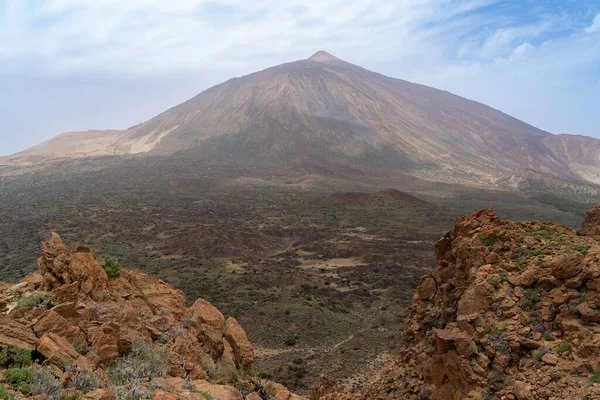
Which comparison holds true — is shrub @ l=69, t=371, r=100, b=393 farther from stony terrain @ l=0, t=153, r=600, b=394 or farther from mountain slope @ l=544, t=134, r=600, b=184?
mountain slope @ l=544, t=134, r=600, b=184

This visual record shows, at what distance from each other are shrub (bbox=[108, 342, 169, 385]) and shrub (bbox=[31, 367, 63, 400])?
3.41ft

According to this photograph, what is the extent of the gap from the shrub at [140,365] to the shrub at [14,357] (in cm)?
116

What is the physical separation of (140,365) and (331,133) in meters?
121

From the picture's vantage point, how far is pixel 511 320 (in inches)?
279

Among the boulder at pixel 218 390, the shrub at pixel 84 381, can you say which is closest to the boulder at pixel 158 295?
the boulder at pixel 218 390

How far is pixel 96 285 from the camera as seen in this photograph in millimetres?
8188

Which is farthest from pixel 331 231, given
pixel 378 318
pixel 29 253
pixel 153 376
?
pixel 153 376

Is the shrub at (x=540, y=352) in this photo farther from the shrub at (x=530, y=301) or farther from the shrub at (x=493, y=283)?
the shrub at (x=493, y=283)

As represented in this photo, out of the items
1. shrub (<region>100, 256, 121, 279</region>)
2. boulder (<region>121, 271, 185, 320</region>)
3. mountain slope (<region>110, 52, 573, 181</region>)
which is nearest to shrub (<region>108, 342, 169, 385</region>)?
boulder (<region>121, 271, 185, 320</region>)

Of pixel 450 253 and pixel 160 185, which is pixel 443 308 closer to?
pixel 450 253

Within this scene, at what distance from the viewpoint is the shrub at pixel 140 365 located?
639 centimetres

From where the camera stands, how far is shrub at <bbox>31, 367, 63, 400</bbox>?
5086 mm

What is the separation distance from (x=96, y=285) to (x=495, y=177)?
114m

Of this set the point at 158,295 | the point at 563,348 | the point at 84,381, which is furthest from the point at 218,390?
the point at 563,348
